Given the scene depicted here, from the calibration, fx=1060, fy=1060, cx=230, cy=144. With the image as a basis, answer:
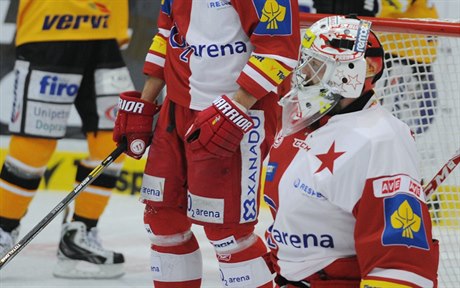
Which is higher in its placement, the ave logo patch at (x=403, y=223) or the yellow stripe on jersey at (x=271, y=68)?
the ave logo patch at (x=403, y=223)

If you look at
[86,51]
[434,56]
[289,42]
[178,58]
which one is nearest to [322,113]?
[289,42]

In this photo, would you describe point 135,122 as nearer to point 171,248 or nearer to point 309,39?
point 171,248

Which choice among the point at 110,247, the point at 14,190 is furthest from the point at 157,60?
the point at 110,247

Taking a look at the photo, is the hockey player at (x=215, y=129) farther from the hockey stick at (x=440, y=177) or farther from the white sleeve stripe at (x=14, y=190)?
the white sleeve stripe at (x=14, y=190)

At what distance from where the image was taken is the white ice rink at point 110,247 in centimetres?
376

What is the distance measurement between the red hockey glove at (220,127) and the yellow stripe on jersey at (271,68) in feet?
0.39

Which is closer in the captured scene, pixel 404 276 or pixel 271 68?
pixel 404 276

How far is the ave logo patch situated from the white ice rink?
6.23 feet

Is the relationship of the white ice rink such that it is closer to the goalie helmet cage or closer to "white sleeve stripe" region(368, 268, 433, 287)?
the goalie helmet cage

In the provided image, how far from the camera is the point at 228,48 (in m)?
2.81

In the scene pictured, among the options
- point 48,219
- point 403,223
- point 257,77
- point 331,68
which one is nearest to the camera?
point 403,223

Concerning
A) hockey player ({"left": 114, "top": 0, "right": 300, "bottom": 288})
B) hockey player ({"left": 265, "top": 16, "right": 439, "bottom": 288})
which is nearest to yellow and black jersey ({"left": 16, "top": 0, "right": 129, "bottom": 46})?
hockey player ({"left": 114, "top": 0, "right": 300, "bottom": 288})

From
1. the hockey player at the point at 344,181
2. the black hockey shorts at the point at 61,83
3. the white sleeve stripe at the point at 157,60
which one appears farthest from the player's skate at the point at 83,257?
the hockey player at the point at 344,181

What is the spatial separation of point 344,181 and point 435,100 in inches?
58.0
